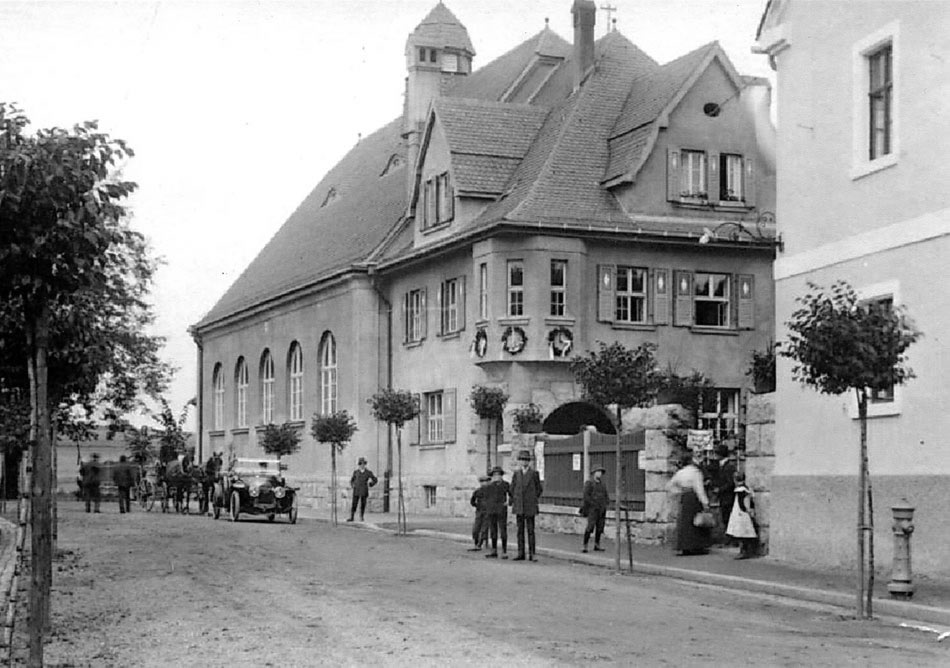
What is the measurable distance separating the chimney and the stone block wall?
20.6m

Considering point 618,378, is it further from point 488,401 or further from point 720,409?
point 720,409

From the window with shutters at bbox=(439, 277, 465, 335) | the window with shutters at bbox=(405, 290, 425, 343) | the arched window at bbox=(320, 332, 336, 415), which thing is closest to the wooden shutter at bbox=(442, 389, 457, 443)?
the window with shutters at bbox=(439, 277, 465, 335)

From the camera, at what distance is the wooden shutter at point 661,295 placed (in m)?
40.4

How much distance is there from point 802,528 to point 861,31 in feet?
22.7

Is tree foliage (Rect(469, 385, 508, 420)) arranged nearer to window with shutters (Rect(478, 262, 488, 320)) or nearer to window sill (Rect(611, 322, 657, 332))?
window with shutters (Rect(478, 262, 488, 320))

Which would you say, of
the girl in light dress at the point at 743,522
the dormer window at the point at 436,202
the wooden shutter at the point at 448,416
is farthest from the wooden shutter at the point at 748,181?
the girl in light dress at the point at 743,522

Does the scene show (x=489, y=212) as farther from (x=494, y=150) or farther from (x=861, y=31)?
(x=861, y=31)

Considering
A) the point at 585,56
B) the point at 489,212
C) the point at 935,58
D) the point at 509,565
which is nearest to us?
the point at 935,58

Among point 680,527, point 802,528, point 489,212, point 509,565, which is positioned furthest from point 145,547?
point 489,212

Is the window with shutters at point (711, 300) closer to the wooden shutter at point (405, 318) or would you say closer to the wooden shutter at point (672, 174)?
the wooden shutter at point (672, 174)

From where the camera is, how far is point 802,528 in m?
22.6

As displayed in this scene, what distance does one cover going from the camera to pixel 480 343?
39438 mm

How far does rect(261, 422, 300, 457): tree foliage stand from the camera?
48.3 meters

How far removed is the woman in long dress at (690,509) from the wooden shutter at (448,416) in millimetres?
17144
